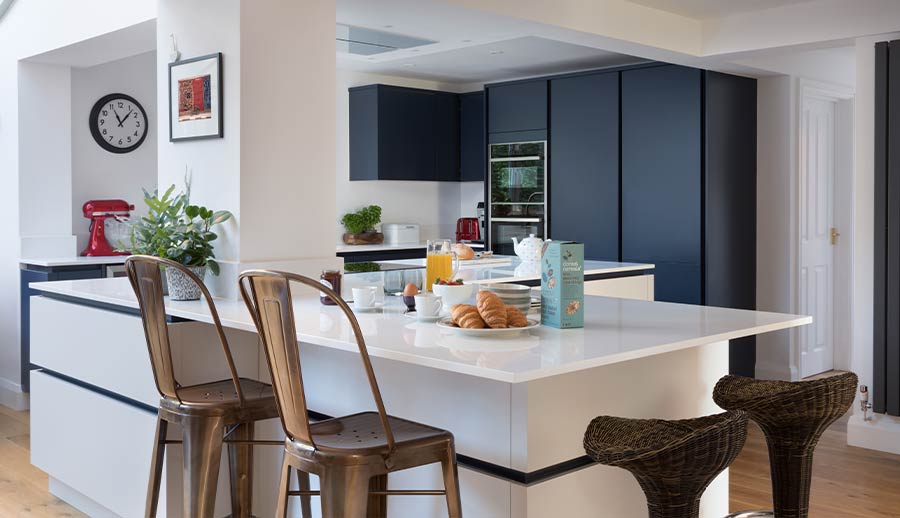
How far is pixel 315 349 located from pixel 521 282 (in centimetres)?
157

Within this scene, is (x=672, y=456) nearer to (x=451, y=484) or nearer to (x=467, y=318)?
(x=451, y=484)

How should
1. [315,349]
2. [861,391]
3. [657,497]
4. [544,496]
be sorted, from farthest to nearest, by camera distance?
[861,391] → [315,349] → [544,496] → [657,497]

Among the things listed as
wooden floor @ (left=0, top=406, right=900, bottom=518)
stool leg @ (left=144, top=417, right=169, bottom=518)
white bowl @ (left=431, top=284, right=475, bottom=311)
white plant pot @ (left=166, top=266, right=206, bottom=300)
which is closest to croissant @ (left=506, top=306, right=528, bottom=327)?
white bowl @ (left=431, top=284, right=475, bottom=311)

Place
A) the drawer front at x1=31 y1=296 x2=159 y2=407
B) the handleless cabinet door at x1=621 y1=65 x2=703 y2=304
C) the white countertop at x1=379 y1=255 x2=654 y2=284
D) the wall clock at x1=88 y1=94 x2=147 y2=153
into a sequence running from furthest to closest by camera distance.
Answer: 1. the wall clock at x1=88 y1=94 x2=147 y2=153
2. the handleless cabinet door at x1=621 y1=65 x2=703 y2=304
3. the white countertop at x1=379 y1=255 x2=654 y2=284
4. the drawer front at x1=31 y1=296 x2=159 y2=407

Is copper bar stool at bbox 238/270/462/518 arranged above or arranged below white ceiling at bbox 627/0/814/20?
below

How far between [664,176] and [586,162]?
2.02 ft

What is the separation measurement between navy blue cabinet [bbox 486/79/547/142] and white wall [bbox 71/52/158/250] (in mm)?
2457

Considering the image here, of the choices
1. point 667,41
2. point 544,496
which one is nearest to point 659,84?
point 667,41

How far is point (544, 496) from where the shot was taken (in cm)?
214

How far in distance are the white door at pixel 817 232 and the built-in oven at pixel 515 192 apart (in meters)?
1.77

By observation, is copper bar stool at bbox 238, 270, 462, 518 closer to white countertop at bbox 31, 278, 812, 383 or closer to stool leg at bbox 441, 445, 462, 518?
stool leg at bbox 441, 445, 462, 518

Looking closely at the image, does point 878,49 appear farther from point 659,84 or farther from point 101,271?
point 101,271

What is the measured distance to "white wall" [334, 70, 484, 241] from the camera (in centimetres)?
673

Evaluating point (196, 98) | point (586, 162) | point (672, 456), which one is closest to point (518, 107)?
point (586, 162)
